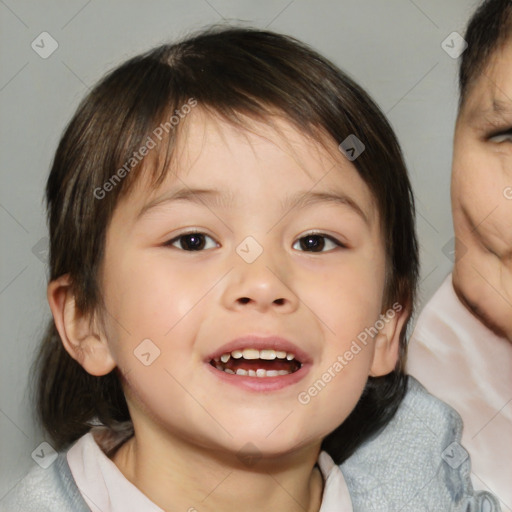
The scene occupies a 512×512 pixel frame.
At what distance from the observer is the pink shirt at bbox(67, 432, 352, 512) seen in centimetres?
134

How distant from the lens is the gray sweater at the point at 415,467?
57.0 inches

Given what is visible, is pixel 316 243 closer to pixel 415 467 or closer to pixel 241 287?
pixel 241 287

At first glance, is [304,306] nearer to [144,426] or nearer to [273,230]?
[273,230]

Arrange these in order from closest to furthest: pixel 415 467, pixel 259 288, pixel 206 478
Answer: pixel 259 288 → pixel 206 478 → pixel 415 467

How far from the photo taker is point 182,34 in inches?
57.7

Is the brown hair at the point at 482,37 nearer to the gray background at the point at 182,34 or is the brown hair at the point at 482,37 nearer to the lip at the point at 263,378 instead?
the gray background at the point at 182,34

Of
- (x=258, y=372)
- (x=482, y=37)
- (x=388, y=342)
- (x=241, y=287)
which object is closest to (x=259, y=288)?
(x=241, y=287)

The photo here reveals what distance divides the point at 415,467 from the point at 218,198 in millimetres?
504

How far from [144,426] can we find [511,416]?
52 cm

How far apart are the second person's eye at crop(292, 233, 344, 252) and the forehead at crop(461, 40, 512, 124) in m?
0.30

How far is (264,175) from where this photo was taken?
4.05 ft

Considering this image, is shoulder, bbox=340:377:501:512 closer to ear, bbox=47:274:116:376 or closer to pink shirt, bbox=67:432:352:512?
pink shirt, bbox=67:432:352:512

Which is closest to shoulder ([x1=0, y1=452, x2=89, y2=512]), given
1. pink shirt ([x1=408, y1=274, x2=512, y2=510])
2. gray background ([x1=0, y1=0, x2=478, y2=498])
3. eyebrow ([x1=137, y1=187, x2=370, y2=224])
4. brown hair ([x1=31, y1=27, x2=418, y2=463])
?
brown hair ([x1=31, y1=27, x2=418, y2=463])

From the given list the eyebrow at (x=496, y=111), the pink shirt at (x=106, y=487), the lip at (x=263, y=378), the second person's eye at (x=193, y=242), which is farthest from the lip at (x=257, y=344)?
the eyebrow at (x=496, y=111)
